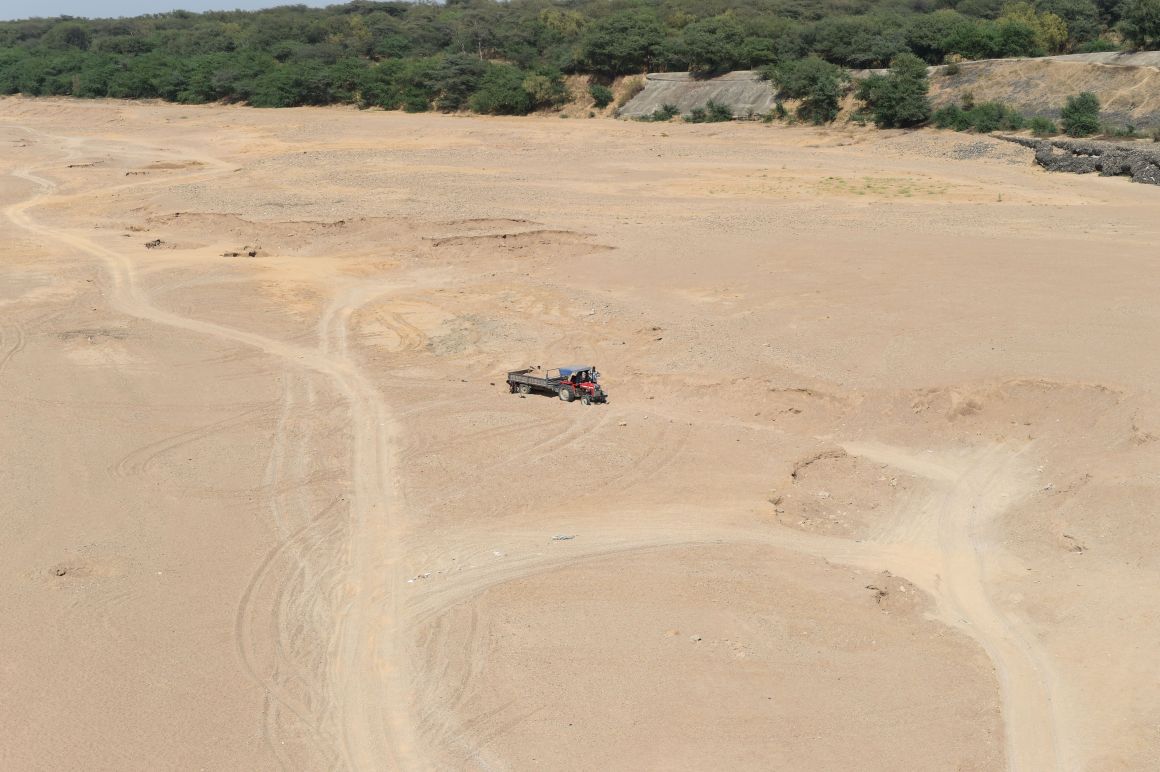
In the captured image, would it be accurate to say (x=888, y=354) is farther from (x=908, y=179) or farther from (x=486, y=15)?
(x=486, y=15)

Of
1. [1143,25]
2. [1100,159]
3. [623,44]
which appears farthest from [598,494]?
[623,44]

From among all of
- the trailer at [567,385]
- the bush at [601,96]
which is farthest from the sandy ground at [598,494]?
the bush at [601,96]

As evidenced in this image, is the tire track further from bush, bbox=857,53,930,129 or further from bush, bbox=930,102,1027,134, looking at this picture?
bush, bbox=930,102,1027,134

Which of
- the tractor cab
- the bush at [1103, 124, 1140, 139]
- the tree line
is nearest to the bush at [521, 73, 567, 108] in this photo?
the tree line

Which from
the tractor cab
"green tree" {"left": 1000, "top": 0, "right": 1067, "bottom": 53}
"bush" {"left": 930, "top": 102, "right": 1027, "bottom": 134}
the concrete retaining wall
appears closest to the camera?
the tractor cab

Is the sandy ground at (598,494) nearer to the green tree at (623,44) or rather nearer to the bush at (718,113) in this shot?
the bush at (718,113)

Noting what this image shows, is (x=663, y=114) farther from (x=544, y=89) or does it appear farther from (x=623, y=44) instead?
(x=544, y=89)
